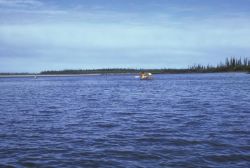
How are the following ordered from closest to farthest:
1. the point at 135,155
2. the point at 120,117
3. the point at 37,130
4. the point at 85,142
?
the point at 135,155, the point at 85,142, the point at 37,130, the point at 120,117

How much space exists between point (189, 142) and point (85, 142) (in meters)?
5.71

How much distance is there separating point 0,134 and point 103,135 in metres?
6.65

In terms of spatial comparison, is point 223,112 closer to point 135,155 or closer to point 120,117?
point 120,117

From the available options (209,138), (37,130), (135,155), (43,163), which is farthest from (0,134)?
(209,138)

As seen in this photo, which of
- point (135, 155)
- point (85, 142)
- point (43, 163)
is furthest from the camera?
point (85, 142)

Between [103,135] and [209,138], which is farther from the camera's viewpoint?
[103,135]

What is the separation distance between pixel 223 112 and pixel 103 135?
15.1 m

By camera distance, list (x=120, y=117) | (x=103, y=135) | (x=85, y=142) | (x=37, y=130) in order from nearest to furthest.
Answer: (x=85, y=142), (x=103, y=135), (x=37, y=130), (x=120, y=117)

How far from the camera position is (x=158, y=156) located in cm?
1852

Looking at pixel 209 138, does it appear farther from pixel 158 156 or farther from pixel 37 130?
pixel 37 130

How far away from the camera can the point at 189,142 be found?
70.4 feet

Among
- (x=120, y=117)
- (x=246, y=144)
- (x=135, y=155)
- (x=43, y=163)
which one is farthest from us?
(x=120, y=117)

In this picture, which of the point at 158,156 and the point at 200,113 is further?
the point at 200,113


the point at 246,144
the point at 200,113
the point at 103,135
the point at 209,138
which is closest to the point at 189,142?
the point at 209,138
